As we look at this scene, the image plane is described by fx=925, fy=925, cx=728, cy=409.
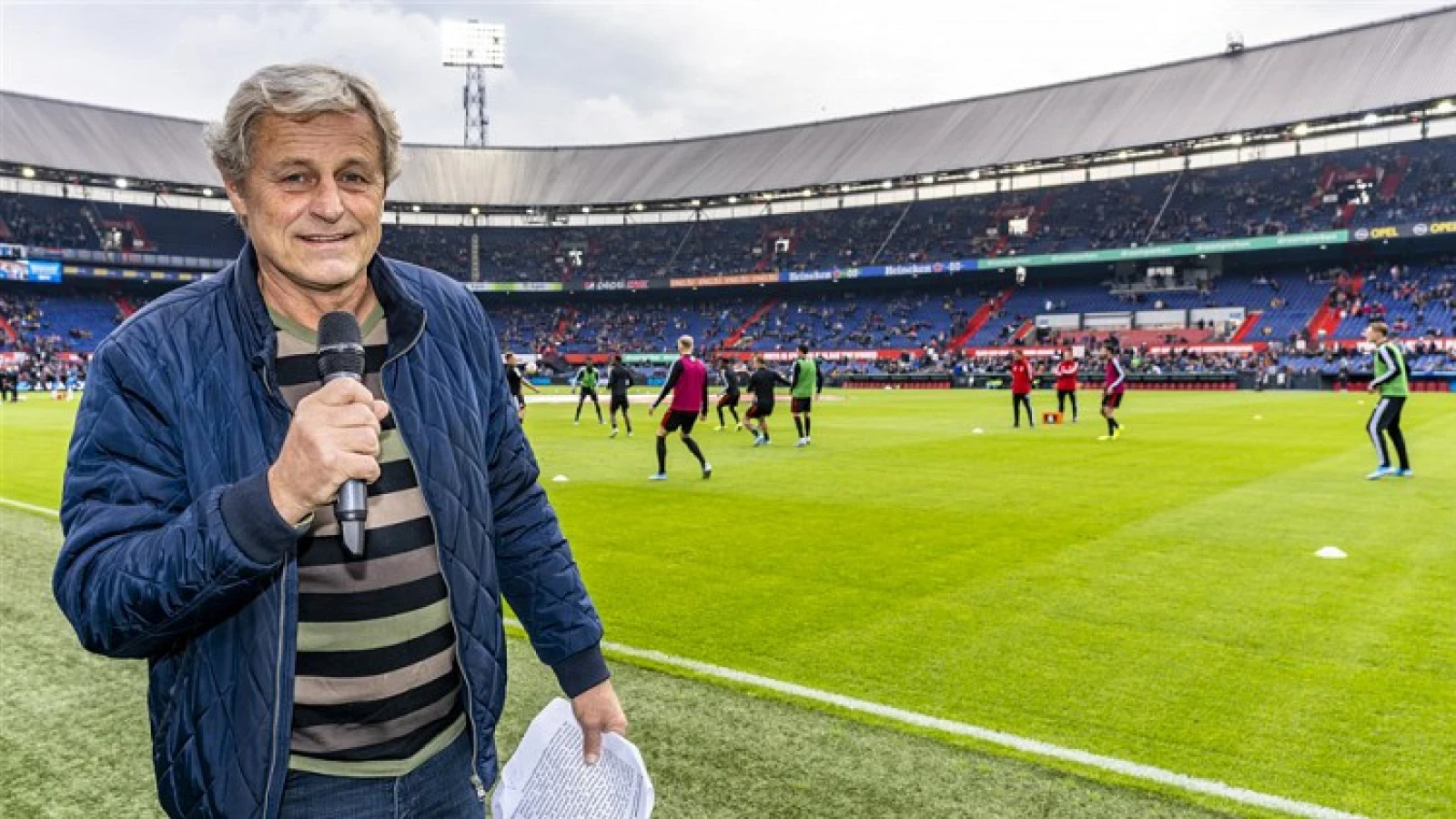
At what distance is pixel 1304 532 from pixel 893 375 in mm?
42379

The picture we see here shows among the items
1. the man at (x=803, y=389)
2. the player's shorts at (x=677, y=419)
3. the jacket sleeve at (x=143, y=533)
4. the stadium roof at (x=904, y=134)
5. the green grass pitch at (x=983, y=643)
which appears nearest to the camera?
the jacket sleeve at (x=143, y=533)

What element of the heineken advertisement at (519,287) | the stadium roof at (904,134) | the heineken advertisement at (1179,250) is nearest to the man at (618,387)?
the heineken advertisement at (1179,250)

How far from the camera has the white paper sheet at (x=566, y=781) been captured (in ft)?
6.58

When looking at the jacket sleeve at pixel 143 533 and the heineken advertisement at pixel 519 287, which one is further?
the heineken advertisement at pixel 519 287

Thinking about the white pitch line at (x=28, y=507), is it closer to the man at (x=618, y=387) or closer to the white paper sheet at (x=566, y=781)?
the white paper sheet at (x=566, y=781)

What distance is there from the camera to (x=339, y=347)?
185 cm

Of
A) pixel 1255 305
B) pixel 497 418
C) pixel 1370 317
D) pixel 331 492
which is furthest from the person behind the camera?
pixel 1255 305

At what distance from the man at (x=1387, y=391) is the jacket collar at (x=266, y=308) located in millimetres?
13705

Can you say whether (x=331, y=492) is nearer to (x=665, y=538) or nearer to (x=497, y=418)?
(x=497, y=418)

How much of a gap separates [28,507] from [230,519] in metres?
12.6

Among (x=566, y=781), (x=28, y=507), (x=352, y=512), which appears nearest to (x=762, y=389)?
(x=28, y=507)

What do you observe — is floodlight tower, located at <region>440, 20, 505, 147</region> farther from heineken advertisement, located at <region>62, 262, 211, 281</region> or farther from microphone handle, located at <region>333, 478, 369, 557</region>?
microphone handle, located at <region>333, 478, 369, 557</region>

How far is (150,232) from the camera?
212 feet

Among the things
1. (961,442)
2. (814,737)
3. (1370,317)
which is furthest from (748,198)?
(814,737)
